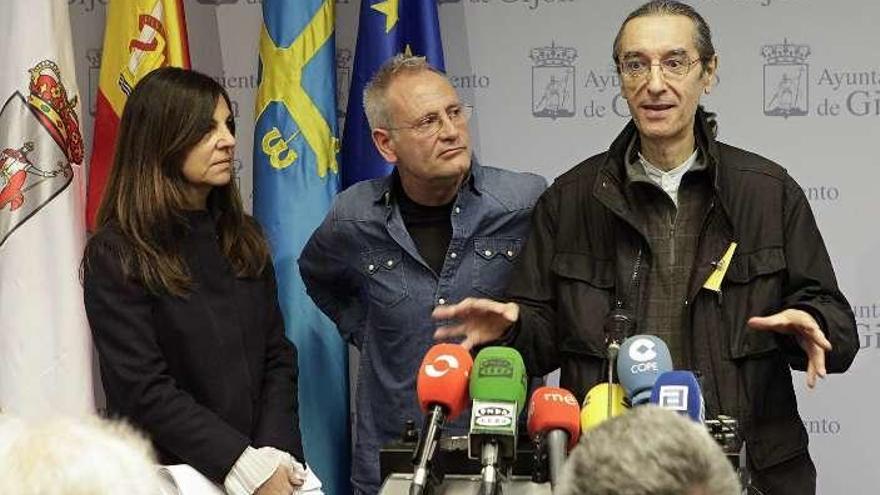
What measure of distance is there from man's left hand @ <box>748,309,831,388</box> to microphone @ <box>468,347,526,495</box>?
529mm

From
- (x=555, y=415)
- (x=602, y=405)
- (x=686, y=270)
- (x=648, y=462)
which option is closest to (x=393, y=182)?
(x=686, y=270)

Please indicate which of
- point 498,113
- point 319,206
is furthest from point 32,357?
point 498,113

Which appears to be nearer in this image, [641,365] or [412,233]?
[641,365]

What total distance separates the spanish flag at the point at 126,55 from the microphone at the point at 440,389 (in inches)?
76.4

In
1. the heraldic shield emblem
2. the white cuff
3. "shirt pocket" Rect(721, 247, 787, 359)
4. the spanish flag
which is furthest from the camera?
the spanish flag

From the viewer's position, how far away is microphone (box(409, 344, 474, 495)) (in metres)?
1.96

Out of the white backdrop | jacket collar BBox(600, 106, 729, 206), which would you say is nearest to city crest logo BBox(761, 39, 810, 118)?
the white backdrop

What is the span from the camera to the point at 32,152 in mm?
3613

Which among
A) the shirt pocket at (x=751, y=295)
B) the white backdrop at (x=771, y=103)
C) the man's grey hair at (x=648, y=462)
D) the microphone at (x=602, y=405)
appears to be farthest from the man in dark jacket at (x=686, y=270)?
the white backdrop at (x=771, y=103)

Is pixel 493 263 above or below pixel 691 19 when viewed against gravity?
below

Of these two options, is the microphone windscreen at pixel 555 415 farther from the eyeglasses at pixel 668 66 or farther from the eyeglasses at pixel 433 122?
the eyeglasses at pixel 433 122

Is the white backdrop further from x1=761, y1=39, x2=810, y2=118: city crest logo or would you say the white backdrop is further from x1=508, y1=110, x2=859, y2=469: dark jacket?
x1=508, y1=110, x2=859, y2=469: dark jacket

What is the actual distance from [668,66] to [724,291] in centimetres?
47

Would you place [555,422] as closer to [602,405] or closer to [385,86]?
[602,405]
